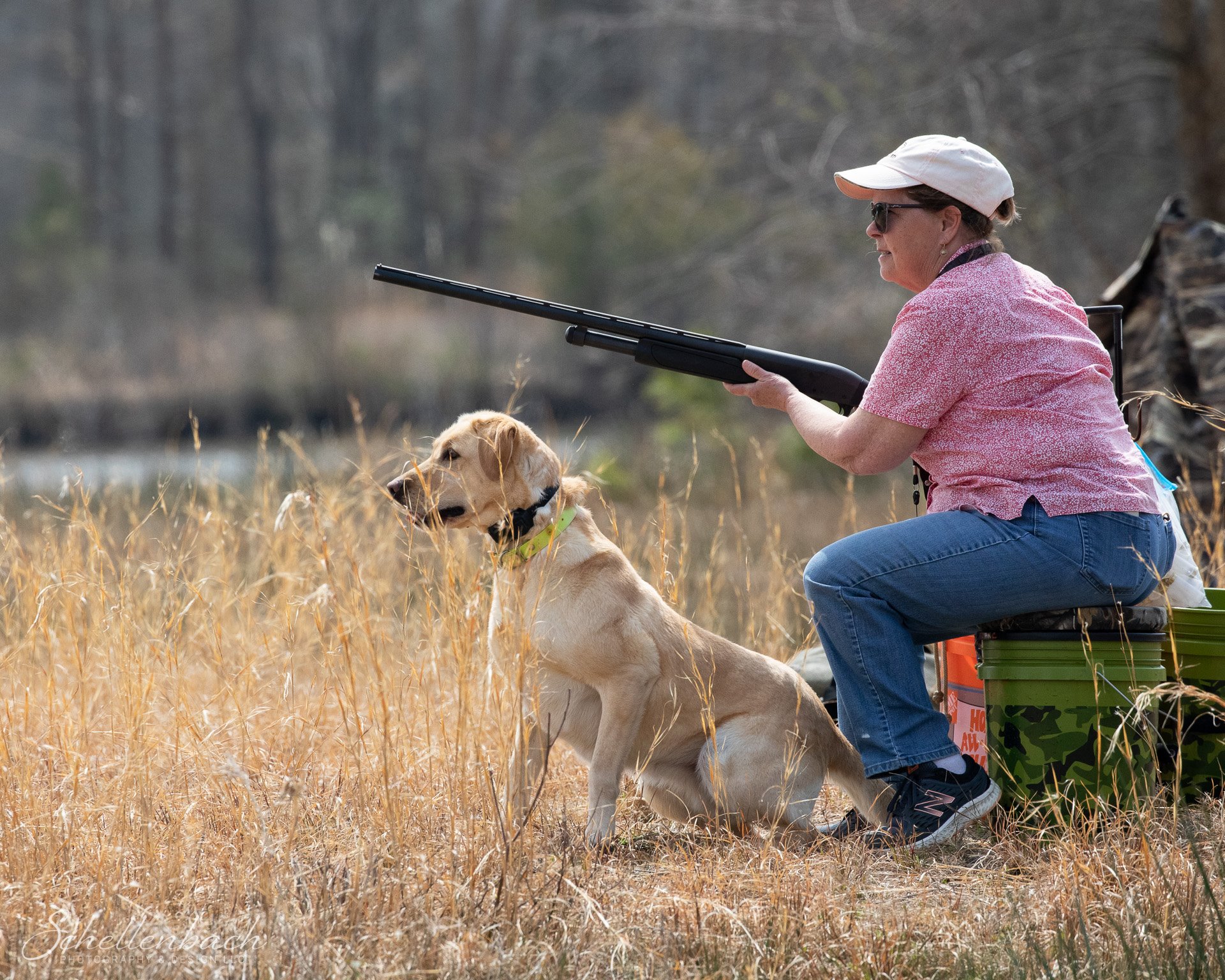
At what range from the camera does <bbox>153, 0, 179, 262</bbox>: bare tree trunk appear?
29.3 metres

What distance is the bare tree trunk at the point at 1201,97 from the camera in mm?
7852

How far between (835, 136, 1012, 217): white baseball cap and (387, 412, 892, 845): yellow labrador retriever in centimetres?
125

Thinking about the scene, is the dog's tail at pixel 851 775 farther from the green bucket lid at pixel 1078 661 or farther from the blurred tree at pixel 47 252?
the blurred tree at pixel 47 252

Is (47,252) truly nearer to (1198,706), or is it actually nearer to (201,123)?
(201,123)

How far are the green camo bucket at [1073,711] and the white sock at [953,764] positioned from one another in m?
0.13

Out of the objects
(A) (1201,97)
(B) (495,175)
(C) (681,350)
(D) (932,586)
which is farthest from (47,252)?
(D) (932,586)

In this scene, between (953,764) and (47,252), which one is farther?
(47,252)

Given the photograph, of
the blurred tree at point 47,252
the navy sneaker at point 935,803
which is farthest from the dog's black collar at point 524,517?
the blurred tree at point 47,252

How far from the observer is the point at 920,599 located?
3.28 m

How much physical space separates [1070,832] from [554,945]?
132cm

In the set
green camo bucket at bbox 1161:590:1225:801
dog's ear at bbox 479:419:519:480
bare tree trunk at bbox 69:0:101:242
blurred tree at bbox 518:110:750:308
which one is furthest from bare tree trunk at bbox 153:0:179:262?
green camo bucket at bbox 1161:590:1225:801

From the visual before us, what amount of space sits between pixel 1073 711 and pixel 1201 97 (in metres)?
6.33

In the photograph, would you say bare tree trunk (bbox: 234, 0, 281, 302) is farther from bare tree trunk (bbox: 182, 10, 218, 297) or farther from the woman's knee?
the woman's knee

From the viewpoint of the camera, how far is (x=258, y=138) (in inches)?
1163
